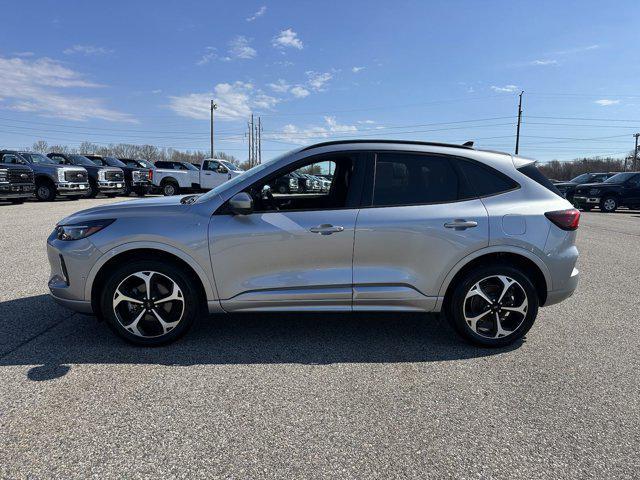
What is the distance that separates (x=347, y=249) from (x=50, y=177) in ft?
60.2

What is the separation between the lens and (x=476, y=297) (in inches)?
140

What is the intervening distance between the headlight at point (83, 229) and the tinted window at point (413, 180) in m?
2.26

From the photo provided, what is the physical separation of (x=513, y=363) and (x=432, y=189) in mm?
1575

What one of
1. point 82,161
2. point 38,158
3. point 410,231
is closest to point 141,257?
point 410,231

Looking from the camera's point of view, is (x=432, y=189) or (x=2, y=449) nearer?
(x=2, y=449)

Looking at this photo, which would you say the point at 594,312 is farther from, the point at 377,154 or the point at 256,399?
the point at 256,399

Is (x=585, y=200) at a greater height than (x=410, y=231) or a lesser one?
greater

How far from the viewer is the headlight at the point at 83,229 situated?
11.1 feet

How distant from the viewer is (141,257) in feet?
11.3

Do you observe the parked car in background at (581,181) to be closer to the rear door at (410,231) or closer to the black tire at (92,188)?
the rear door at (410,231)

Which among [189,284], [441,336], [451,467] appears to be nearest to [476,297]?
[441,336]

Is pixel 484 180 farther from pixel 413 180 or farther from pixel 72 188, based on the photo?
pixel 72 188

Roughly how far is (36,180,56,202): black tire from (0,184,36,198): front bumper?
1.06 meters

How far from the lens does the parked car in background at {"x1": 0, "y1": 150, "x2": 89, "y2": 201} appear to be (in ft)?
56.6
